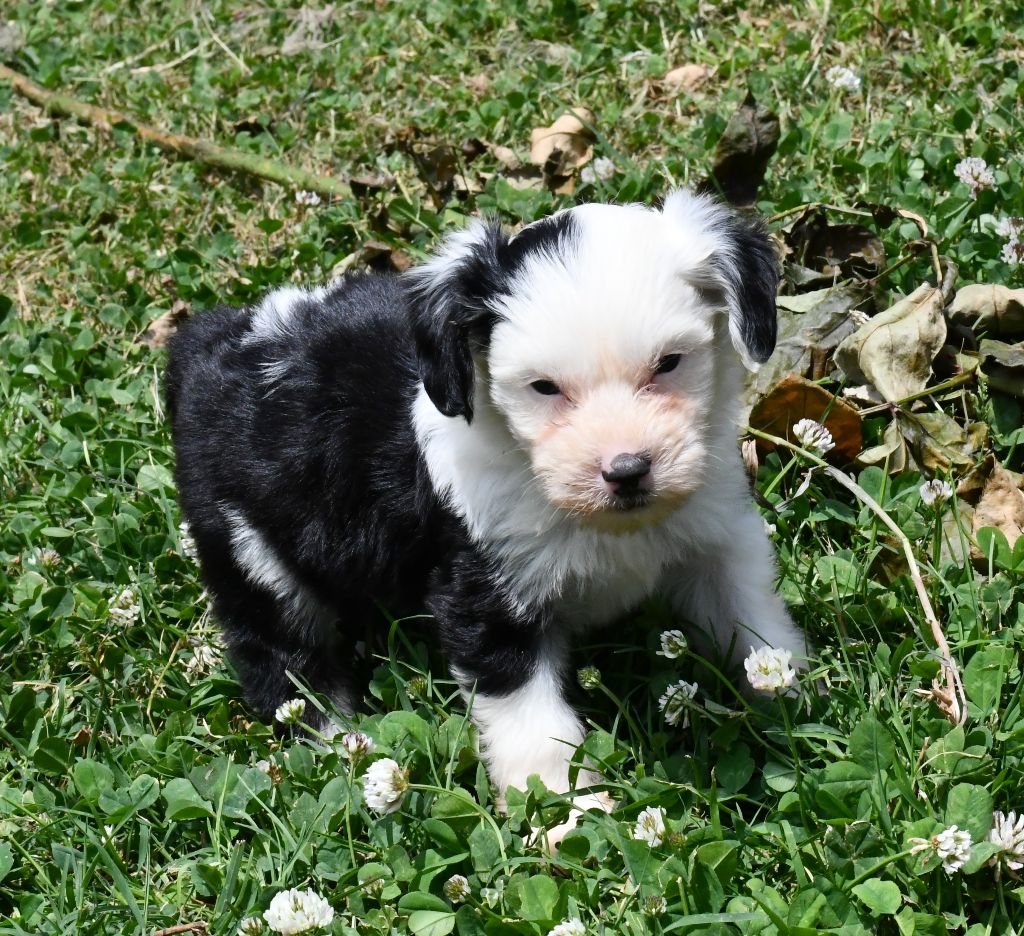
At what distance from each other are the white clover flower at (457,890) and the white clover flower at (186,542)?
1598 millimetres

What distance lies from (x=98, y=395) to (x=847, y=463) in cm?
307

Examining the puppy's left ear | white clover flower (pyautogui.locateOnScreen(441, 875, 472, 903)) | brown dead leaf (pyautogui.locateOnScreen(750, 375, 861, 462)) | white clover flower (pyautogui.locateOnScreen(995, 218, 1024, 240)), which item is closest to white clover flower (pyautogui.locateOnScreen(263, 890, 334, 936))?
white clover flower (pyautogui.locateOnScreen(441, 875, 472, 903))

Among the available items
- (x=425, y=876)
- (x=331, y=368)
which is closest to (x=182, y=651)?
(x=331, y=368)

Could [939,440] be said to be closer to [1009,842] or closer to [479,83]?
[1009,842]

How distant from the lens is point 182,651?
422 centimetres

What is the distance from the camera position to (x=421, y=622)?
4.10 m

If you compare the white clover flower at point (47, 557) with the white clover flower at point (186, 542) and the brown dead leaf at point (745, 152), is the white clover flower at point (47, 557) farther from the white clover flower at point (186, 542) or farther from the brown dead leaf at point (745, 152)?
the brown dead leaf at point (745, 152)

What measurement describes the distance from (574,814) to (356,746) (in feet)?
2.01

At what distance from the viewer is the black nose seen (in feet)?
9.59

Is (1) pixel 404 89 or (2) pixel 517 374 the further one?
(1) pixel 404 89

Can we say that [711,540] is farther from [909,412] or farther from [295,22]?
[295,22]

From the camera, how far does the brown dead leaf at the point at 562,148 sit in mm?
5727

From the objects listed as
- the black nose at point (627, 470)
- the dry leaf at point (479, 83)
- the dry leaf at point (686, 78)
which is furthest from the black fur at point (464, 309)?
the dry leaf at point (479, 83)

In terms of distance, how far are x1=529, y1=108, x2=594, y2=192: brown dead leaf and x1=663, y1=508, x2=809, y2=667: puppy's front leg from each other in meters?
2.49
